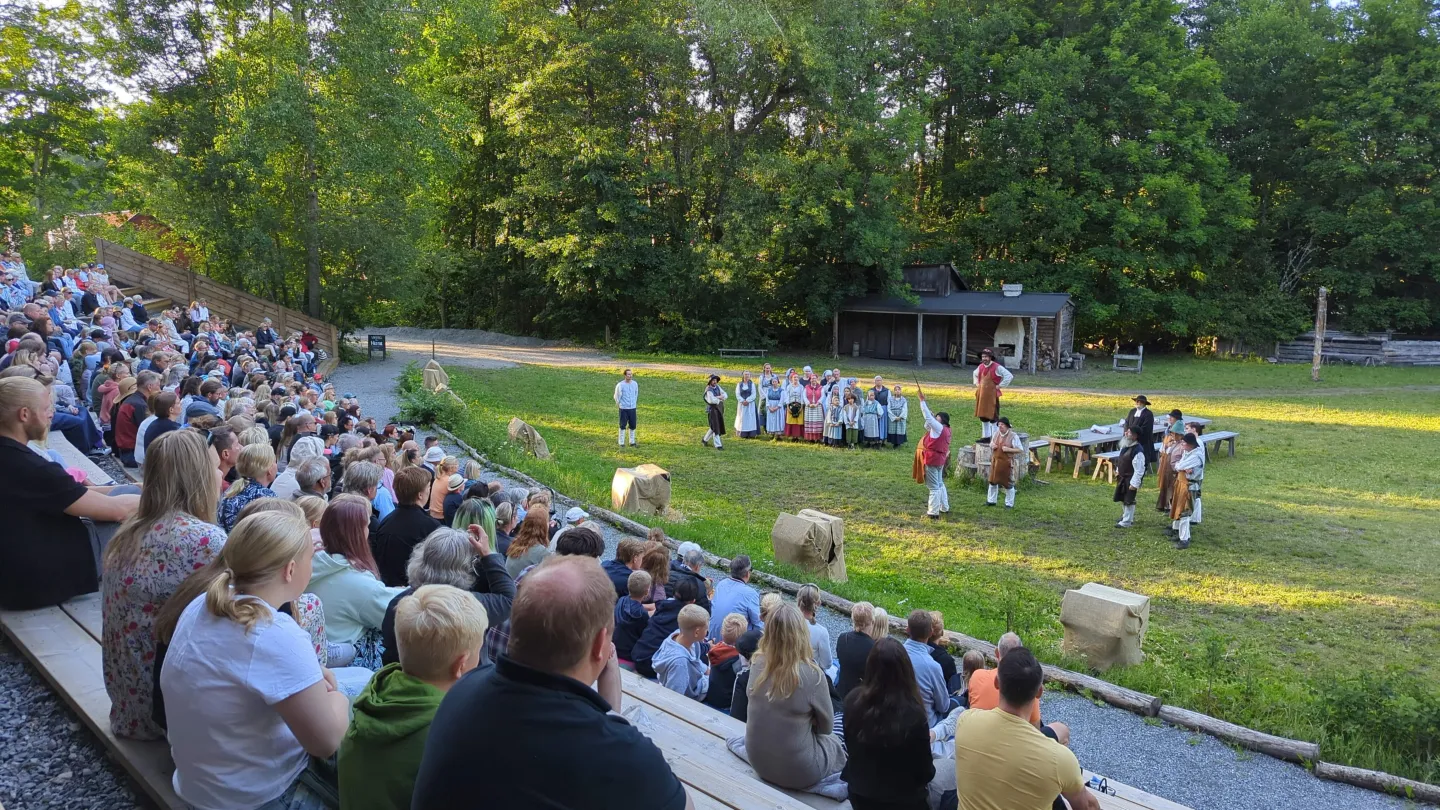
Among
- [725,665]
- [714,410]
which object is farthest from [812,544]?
[714,410]

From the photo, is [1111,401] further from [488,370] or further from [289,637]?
[289,637]

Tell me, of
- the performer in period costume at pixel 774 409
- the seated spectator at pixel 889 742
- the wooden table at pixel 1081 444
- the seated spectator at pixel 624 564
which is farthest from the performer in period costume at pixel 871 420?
the seated spectator at pixel 889 742

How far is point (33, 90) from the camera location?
25.2 m

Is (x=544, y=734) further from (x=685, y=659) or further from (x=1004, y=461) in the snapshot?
(x=1004, y=461)

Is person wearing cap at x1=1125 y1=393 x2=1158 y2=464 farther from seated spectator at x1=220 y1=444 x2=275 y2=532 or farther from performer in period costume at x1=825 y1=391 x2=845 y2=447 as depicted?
seated spectator at x1=220 y1=444 x2=275 y2=532

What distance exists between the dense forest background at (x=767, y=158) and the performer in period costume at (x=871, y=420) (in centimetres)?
1489

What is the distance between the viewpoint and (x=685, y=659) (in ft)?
17.8

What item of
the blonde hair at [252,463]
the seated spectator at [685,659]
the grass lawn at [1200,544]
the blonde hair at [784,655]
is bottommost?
the grass lawn at [1200,544]

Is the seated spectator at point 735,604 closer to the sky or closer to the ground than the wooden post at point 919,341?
closer to the ground

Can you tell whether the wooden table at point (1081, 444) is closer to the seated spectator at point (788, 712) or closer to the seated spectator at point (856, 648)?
the seated spectator at point (856, 648)

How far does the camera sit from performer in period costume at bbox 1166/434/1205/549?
11.5 meters

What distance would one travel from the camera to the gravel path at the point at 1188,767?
18.0ft

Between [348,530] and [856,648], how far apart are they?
2945mm

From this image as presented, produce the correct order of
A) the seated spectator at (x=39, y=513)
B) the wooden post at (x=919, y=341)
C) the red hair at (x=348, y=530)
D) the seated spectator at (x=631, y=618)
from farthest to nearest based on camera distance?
1. the wooden post at (x=919, y=341)
2. the seated spectator at (x=631, y=618)
3. the red hair at (x=348, y=530)
4. the seated spectator at (x=39, y=513)
